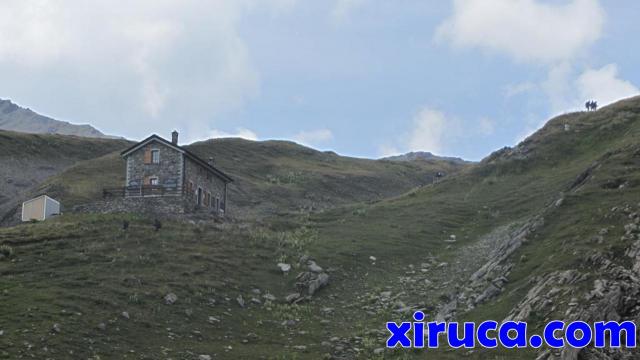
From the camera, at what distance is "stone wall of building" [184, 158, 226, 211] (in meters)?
80.2

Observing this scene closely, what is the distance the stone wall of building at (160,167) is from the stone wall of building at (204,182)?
907 mm

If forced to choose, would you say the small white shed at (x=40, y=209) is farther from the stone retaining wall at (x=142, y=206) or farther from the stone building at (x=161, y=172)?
the stone building at (x=161, y=172)

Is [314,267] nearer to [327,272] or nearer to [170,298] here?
[327,272]

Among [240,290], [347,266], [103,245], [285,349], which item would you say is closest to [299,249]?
[347,266]

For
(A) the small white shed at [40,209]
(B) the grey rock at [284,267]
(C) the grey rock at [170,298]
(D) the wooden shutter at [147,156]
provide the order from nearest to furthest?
(C) the grey rock at [170,298] → (B) the grey rock at [284,267] → (A) the small white shed at [40,209] → (D) the wooden shutter at [147,156]

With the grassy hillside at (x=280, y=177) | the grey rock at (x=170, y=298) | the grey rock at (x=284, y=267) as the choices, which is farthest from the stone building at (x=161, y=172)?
A: the grey rock at (x=170, y=298)

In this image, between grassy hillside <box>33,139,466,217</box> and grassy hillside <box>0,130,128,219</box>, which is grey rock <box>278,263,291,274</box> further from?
grassy hillside <box>0,130,128,219</box>

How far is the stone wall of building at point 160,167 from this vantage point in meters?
79.2

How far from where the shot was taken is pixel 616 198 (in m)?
53.9

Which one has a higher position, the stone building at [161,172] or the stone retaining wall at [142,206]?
the stone building at [161,172]

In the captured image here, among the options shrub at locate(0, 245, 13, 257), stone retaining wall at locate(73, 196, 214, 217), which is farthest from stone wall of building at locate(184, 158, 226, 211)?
shrub at locate(0, 245, 13, 257)

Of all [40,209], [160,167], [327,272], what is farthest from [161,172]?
[327,272]

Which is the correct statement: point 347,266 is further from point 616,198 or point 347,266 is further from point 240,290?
point 616,198

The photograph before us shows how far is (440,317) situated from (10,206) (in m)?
74.0
